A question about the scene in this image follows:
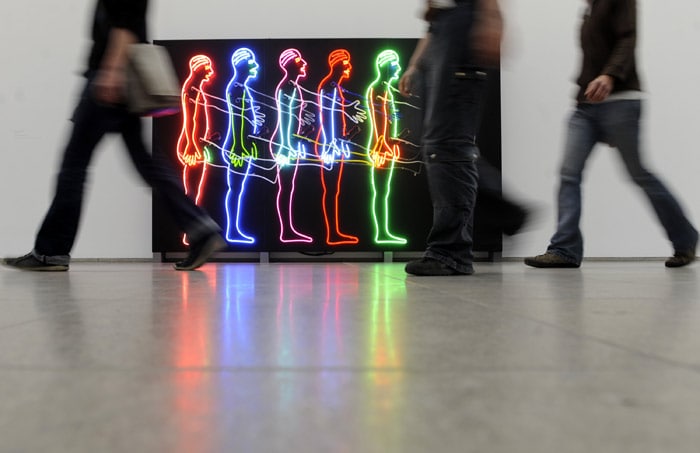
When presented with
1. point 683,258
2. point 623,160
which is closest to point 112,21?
point 623,160

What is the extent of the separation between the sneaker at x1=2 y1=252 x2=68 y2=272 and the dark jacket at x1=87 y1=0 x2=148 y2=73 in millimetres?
693

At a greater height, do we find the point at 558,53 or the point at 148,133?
the point at 558,53

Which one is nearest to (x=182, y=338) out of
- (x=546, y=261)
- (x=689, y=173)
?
(x=546, y=261)

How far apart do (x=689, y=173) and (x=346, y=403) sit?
4447 millimetres

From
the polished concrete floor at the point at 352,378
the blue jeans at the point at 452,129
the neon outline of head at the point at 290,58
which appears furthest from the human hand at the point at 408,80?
the neon outline of head at the point at 290,58

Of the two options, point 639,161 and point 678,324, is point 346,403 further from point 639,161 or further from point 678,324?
point 639,161

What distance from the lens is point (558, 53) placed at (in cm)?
419

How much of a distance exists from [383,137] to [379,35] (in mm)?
870

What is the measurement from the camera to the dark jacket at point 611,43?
236 cm

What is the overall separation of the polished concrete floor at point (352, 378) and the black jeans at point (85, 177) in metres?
1.10

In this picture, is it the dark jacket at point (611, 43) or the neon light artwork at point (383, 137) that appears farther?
the neon light artwork at point (383, 137)

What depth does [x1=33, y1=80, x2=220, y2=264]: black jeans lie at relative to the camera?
2.09m

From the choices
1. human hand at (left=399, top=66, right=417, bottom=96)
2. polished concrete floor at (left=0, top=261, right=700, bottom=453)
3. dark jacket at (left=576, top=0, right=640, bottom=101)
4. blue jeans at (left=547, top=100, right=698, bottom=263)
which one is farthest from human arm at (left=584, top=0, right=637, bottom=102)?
polished concrete floor at (left=0, top=261, right=700, bottom=453)

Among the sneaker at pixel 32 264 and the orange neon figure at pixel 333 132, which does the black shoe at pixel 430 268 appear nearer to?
the sneaker at pixel 32 264
